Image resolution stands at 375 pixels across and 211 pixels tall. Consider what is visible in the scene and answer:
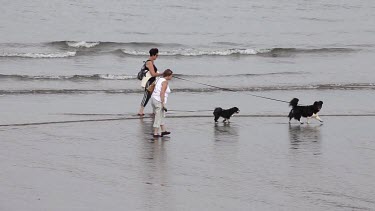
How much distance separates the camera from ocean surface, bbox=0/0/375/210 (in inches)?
447

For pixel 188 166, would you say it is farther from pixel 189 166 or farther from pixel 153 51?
pixel 153 51

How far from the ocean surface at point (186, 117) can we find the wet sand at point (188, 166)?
26 mm

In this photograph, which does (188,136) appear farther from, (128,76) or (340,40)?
(340,40)

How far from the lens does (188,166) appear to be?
42.5 feet

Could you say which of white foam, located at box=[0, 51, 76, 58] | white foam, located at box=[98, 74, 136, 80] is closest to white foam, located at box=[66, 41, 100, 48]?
white foam, located at box=[0, 51, 76, 58]

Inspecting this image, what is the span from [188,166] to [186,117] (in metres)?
5.25

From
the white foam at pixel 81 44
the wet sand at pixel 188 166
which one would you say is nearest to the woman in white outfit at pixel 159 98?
the wet sand at pixel 188 166

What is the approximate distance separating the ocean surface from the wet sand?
26 millimetres

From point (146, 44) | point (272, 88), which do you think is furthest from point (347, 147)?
point (146, 44)

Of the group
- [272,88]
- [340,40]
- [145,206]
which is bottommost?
[145,206]

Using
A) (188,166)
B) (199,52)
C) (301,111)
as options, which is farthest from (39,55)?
(188,166)

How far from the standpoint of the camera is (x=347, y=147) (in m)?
15.0

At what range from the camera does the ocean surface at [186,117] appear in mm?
11344

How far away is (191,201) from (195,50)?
2389 cm
